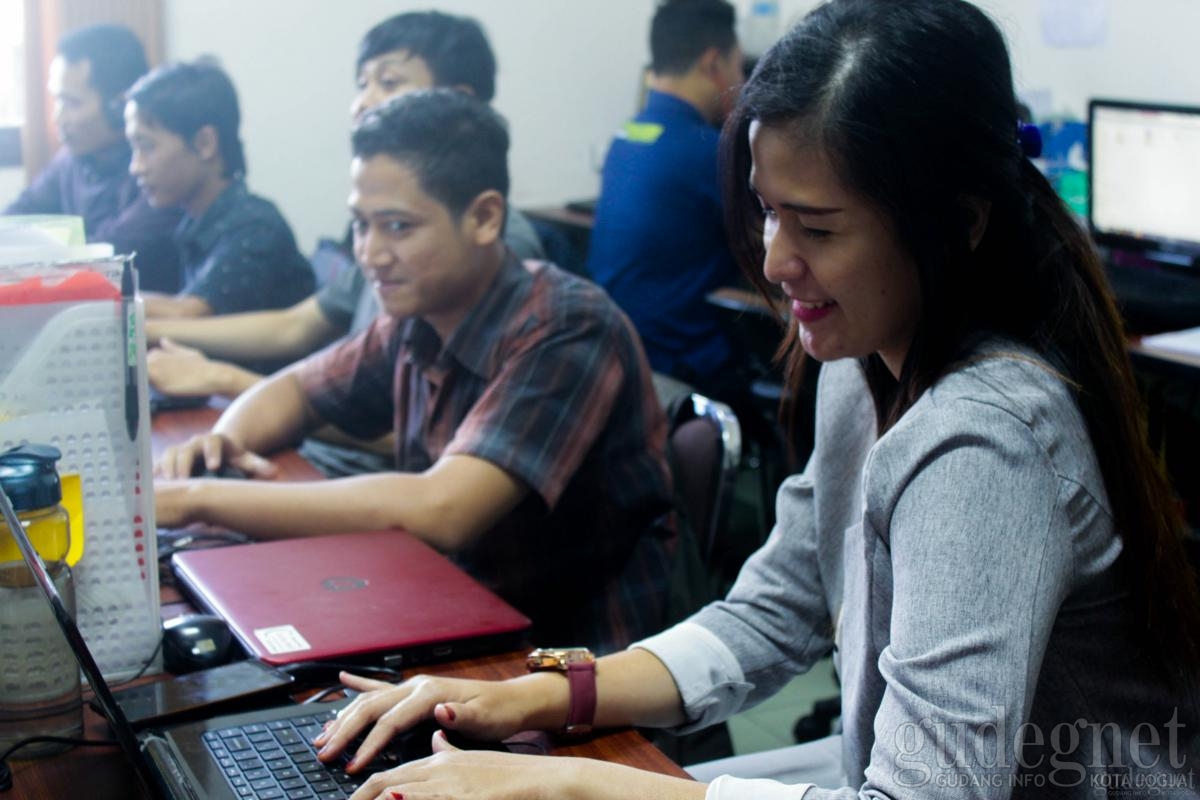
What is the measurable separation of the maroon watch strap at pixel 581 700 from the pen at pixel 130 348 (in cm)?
43

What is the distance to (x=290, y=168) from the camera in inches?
177

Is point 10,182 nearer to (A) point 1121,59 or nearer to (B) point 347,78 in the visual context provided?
(B) point 347,78

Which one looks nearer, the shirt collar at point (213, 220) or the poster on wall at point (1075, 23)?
the shirt collar at point (213, 220)

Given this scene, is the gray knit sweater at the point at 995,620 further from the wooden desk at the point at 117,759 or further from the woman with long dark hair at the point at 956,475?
the wooden desk at the point at 117,759

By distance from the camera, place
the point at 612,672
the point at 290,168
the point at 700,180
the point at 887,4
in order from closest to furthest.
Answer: the point at 887,4 < the point at 612,672 < the point at 700,180 < the point at 290,168

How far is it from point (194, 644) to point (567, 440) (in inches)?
23.8

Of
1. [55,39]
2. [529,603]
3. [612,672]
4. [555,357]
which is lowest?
[529,603]

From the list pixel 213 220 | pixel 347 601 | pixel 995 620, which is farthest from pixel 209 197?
pixel 995 620

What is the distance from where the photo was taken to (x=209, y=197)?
3223 mm

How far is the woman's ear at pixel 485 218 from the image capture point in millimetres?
1901

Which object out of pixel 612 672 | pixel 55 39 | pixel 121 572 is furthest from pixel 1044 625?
pixel 55 39

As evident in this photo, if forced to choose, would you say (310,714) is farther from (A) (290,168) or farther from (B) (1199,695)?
(A) (290,168)

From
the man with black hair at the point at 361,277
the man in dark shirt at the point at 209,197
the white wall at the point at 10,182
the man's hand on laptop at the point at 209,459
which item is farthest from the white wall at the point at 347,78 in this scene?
the man's hand on laptop at the point at 209,459

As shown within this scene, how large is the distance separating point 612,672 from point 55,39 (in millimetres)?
3590
